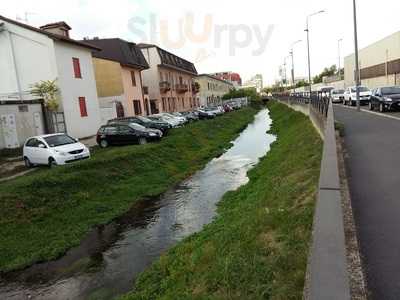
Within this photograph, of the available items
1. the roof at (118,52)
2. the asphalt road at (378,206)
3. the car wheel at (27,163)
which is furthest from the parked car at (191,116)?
the asphalt road at (378,206)

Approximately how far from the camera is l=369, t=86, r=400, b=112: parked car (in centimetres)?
2234

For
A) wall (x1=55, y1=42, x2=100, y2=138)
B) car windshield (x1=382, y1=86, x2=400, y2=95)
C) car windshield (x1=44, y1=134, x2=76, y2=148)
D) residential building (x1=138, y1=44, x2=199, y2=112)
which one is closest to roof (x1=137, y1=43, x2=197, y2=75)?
residential building (x1=138, y1=44, x2=199, y2=112)

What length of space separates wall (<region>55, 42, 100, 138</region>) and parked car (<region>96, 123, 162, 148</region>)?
3786 millimetres

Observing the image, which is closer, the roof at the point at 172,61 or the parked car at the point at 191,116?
the parked car at the point at 191,116

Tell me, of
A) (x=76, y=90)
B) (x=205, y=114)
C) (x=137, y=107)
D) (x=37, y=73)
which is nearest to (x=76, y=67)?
(x=76, y=90)

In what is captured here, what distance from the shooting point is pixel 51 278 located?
821 cm

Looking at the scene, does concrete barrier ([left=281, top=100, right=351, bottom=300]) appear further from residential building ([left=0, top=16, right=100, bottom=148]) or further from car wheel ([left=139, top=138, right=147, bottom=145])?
residential building ([left=0, top=16, right=100, bottom=148])

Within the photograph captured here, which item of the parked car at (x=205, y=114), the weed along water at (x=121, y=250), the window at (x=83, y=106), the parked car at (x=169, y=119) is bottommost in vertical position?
the weed along water at (x=121, y=250)

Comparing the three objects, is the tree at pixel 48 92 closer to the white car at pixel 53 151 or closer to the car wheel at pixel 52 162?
the white car at pixel 53 151

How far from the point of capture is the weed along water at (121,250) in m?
7.54

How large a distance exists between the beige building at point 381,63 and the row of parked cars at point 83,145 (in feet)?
90.8

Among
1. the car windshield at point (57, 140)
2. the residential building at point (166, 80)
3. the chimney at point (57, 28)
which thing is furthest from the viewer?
the residential building at point (166, 80)

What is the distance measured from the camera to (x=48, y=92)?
25359mm

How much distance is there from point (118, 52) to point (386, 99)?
25.9m
